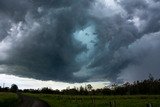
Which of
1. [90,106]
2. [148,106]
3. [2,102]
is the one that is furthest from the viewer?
[2,102]

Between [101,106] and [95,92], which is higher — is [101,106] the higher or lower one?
the lower one

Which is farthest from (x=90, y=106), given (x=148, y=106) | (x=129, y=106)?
(x=148, y=106)

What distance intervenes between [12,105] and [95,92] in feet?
428

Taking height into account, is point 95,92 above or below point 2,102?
above

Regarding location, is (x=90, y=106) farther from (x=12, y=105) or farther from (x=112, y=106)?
(x=112, y=106)

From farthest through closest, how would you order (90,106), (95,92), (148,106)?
(95,92) < (90,106) < (148,106)

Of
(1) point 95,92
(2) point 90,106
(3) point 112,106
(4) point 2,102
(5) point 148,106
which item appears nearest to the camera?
(5) point 148,106

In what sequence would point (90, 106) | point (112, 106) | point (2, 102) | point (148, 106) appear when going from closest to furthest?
point (148, 106) < point (112, 106) < point (90, 106) < point (2, 102)

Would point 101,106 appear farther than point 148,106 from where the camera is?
Yes

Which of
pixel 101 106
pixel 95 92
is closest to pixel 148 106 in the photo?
pixel 101 106

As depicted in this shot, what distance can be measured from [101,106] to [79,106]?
491cm

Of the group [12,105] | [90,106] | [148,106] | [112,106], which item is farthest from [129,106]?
[148,106]

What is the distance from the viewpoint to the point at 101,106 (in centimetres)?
6850

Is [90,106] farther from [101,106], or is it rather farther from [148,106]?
[148,106]
